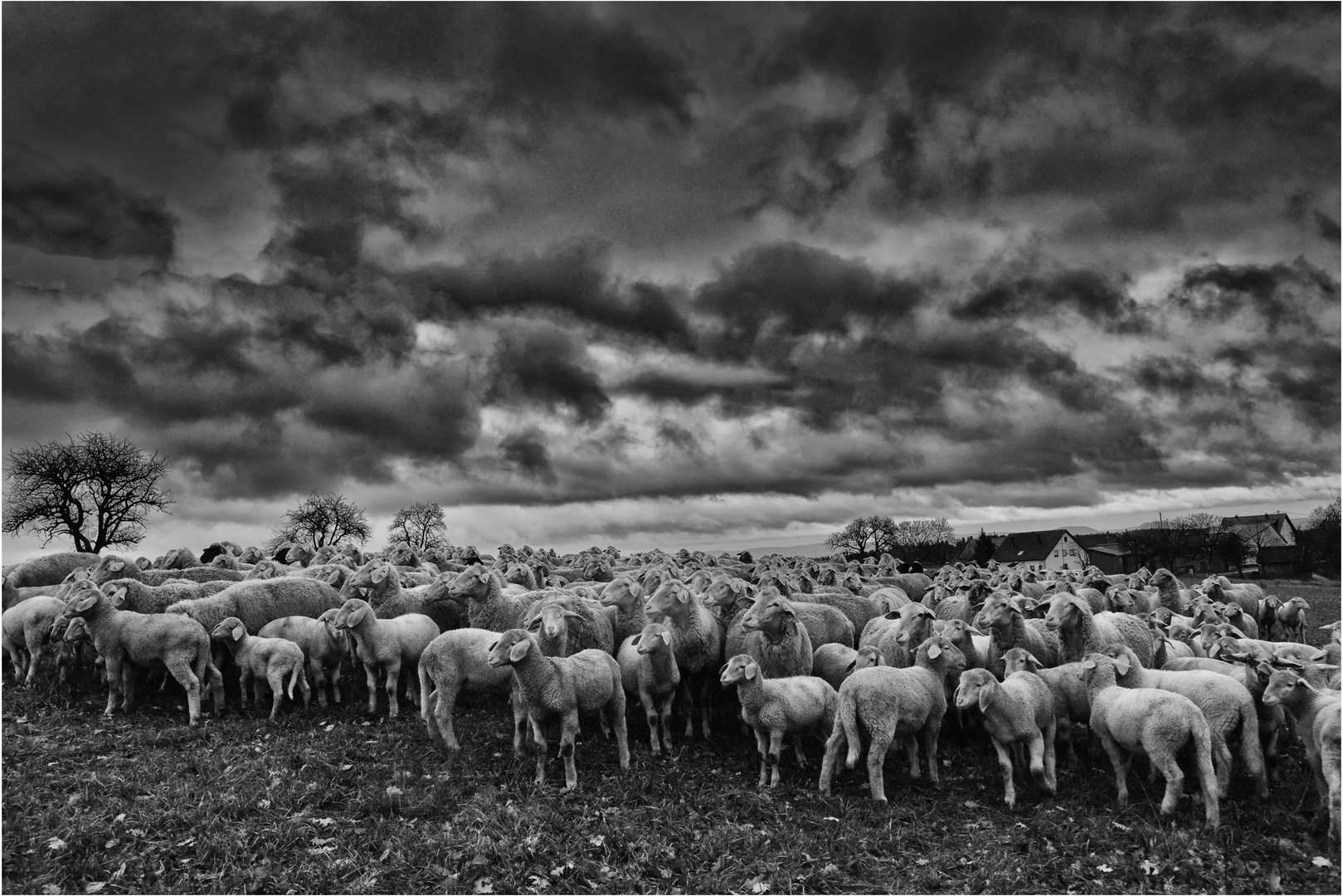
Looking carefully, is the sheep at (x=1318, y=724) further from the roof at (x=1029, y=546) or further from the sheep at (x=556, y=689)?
the roof at (x=1029, y=546)

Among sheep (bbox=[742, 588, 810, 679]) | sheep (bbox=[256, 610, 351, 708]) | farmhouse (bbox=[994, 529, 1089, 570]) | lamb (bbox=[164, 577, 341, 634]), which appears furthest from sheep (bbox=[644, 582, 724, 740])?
farmhouse (bbox=[994, 529, 1089, 570])

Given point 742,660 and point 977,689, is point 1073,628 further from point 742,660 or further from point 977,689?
point 742,660

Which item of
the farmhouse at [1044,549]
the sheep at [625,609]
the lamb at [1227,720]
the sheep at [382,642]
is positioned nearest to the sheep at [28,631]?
the sheep at [382,642]

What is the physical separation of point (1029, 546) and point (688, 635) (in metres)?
118

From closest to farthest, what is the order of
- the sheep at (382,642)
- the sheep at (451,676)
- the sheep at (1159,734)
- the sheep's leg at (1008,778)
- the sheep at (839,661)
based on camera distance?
the sheep at (1159,734) < the sheep's leg at (1008,778) < the sheep at (451,676) < the sheep at (839,661) < the sheep at (382,642)

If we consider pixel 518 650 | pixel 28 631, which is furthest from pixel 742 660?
pixel 28 631

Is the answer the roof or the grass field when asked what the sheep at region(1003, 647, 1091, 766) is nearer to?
the grass field

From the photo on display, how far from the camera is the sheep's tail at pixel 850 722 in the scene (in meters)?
10.2

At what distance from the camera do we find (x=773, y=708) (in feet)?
35.5

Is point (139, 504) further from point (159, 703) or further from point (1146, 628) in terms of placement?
point (1146, 628)

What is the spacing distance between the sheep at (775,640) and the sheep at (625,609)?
8.83 feet

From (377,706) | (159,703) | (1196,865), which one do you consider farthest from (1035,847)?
(159,703)

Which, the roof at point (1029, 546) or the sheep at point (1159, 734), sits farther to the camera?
the roof at point (1029, 546)

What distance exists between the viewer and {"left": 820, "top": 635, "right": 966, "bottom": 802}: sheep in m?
10.2
